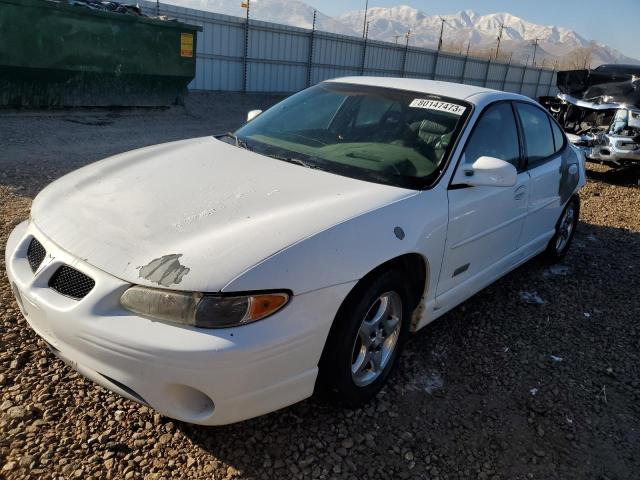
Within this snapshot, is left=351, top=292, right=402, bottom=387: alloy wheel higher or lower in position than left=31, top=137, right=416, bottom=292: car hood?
lower

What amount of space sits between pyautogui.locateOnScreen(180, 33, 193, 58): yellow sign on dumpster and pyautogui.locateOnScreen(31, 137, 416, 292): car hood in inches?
353

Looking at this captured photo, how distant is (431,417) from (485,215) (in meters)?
1.26

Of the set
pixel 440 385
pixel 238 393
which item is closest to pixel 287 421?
pixel 238 393

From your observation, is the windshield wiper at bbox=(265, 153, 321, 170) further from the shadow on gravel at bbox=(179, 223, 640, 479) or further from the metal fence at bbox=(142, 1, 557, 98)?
the metal fence at bbox=(142, 1, 557, 98)

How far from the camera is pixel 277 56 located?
18531 millimetres

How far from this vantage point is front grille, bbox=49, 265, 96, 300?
213cm

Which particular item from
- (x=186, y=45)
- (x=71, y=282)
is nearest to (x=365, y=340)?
(x=71, y=282)

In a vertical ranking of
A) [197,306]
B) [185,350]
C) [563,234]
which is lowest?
[563,234]

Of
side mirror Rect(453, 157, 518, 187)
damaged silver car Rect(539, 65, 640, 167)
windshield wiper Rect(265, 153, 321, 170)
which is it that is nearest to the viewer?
side mirror Rect(453, 157, 518, 187)

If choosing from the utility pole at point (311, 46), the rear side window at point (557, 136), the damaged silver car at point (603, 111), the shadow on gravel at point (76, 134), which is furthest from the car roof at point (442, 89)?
the utility pole at point (311, 46)

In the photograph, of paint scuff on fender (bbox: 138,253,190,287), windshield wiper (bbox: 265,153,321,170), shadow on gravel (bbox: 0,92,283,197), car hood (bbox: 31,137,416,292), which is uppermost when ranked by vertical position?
windshield wiper (bbox: 265,153,321,170)

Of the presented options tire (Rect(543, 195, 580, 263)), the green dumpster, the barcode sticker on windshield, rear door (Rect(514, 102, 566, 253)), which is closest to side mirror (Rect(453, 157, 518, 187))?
the barcode sticker on windshield

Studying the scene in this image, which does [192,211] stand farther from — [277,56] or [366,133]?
[277,56]

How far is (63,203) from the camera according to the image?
2.59 m
